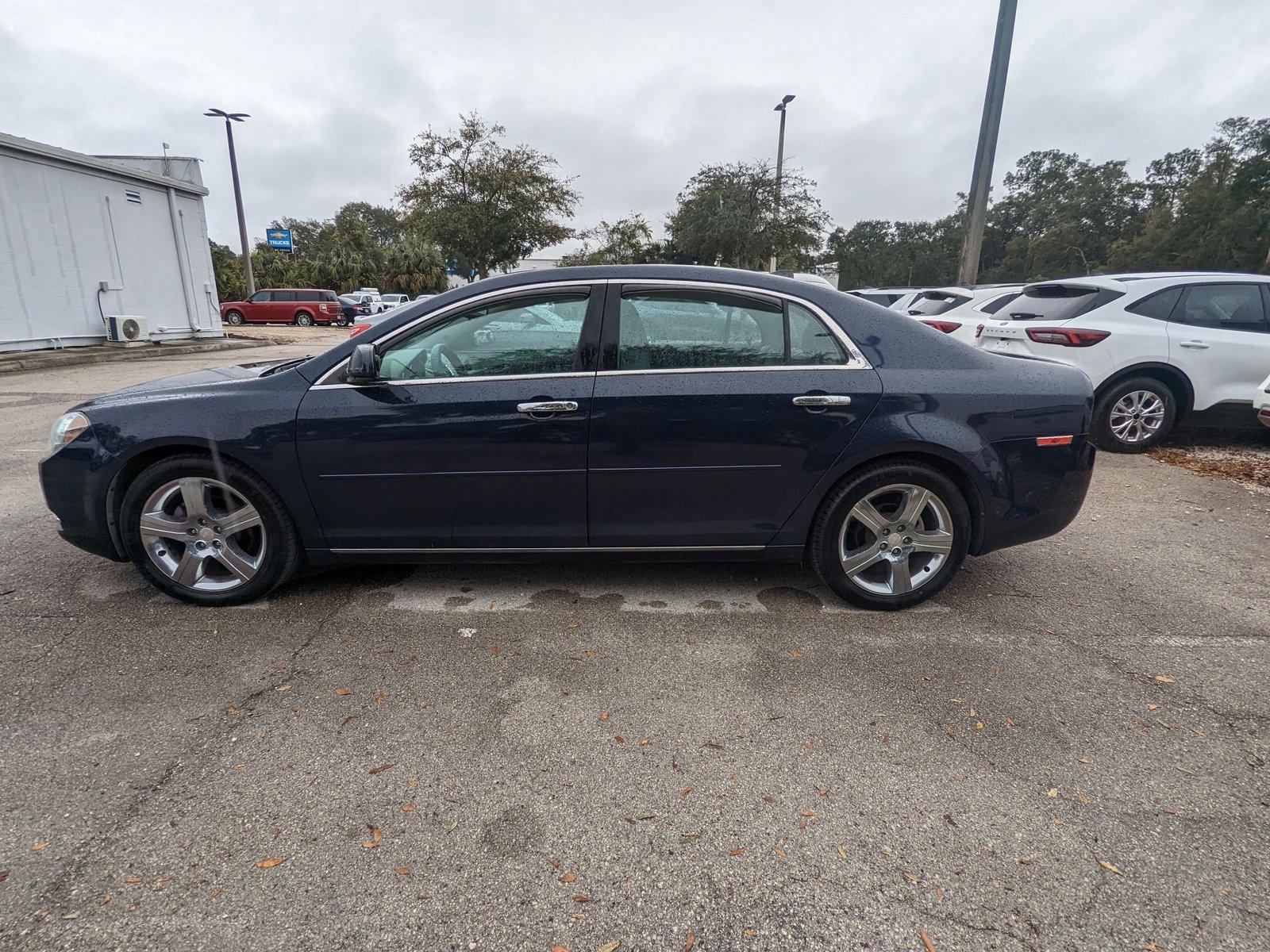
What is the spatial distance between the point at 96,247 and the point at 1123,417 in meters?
18.5

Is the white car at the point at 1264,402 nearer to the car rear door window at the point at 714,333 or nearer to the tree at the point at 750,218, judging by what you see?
the car rear door window at the point at 714,333

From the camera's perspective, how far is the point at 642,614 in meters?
3.39

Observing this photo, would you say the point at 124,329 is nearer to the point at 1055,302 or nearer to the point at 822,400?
the point at 822,400

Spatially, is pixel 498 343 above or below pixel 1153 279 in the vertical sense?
below

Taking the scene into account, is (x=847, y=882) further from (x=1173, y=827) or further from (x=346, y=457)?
(x=346, y=457)

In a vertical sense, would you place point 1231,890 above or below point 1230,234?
below

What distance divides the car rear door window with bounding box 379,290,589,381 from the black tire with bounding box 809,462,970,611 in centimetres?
145

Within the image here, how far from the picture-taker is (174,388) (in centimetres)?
342

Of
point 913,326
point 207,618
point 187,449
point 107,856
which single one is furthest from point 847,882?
point 187,449

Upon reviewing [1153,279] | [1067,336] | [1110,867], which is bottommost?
[1110,867]

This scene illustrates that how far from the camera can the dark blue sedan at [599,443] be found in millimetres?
3143

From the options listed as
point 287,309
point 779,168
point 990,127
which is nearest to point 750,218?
point 779,168

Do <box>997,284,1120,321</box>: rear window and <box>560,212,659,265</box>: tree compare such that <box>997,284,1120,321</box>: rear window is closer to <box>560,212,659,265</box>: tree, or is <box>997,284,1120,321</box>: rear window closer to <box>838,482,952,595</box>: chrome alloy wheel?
<box>838,482,952,595</box>: chrome alloy wheel

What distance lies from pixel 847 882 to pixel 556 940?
0.79 m
